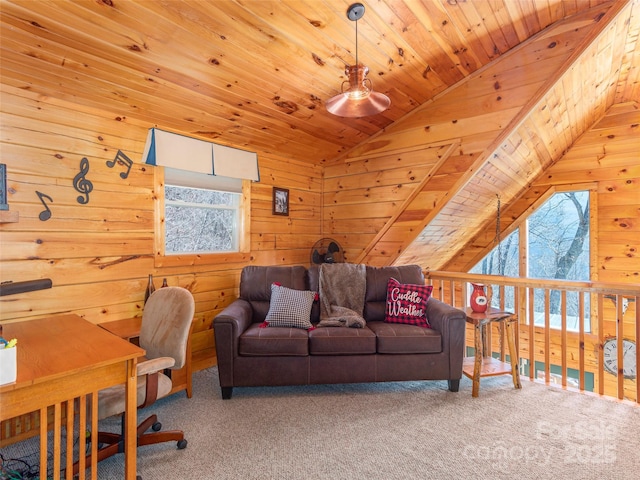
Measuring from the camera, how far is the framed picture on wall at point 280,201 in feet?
12.5

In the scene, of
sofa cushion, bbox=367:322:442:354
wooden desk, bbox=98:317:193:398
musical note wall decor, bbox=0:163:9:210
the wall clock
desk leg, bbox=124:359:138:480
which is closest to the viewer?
desk leg, bbox=124:359:138:480

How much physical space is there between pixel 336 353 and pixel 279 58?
2.18m

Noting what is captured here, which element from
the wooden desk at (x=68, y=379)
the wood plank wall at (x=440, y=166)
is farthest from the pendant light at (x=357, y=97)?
the wooden desk at (x=68, y=379)

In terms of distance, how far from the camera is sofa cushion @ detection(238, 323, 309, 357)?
2.53m

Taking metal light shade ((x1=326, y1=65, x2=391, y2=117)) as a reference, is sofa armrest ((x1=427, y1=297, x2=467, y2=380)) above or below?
below

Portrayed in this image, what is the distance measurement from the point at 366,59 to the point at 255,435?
8.92ft

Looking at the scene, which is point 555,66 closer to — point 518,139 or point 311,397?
point 518,139

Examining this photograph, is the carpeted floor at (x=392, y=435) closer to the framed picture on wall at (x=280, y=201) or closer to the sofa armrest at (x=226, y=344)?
the sofa armrest at (x=226, y=344)

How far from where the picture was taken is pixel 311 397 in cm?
257

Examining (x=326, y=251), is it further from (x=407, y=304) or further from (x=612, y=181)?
(x=612, y=181)

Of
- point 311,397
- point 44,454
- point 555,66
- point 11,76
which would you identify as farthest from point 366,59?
point 44,454

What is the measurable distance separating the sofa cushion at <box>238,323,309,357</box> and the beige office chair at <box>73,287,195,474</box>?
1.90 ft

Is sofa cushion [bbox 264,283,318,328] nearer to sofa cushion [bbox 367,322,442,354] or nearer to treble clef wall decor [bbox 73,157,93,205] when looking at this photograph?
sofa cushion [bbox 367,322,442,354]

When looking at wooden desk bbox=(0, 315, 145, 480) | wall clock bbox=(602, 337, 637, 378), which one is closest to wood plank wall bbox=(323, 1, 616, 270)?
wall clock bbox=(602, 337, 637, 378)
